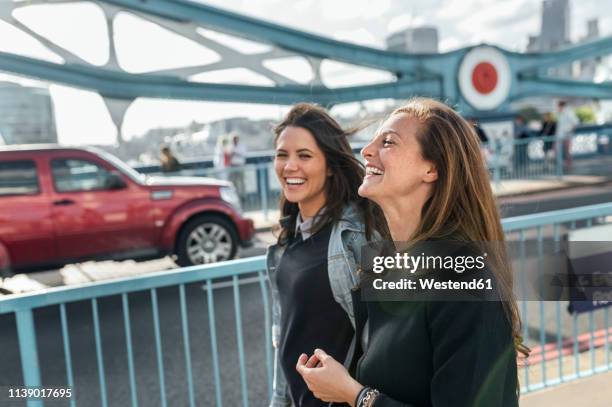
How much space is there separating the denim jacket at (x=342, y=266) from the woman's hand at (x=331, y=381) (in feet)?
1.22

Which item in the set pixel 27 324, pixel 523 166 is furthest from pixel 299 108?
pixel 523 166

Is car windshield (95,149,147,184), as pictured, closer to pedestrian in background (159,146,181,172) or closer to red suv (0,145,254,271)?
red suv (0,145,254,271)

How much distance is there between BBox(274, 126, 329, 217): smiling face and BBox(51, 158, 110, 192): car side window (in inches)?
197

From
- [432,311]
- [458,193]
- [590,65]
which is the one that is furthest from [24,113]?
[590,65]

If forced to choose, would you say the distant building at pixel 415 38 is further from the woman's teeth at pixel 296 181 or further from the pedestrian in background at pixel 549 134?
the woman's teeth at pixel 296 181

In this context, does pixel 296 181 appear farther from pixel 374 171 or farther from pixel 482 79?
pixel 482 79

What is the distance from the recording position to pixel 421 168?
57.2 inches

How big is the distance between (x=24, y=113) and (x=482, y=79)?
1847 centimetres

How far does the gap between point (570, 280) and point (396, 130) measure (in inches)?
41.6

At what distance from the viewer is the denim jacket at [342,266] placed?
187cm

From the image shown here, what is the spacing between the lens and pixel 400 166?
147cm

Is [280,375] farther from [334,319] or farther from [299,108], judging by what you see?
[299,108]

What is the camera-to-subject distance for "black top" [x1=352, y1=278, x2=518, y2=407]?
118cm

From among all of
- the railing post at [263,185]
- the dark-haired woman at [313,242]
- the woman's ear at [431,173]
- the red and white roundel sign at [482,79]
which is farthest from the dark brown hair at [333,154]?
the red and white roundel sign at [482,79]
